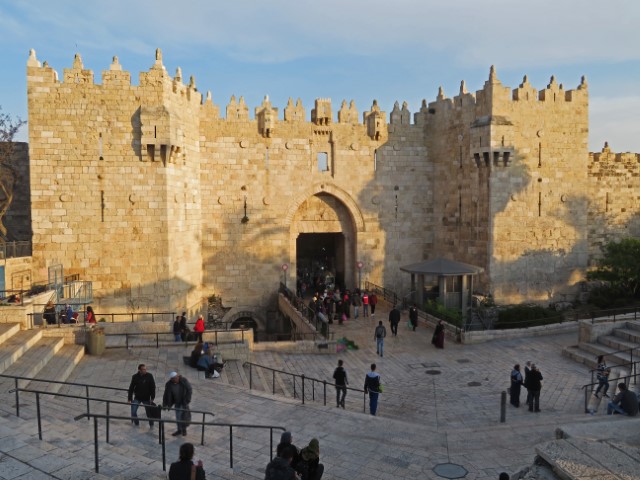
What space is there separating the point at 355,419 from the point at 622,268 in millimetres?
17273

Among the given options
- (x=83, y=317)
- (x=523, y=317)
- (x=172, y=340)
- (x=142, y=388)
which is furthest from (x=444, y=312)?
(x=142, y=388)

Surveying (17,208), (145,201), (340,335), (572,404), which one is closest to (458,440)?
(572,404)

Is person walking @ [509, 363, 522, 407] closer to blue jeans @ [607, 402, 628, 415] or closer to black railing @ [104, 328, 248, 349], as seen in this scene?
blue jeans @ [607, 402, 628, 415]

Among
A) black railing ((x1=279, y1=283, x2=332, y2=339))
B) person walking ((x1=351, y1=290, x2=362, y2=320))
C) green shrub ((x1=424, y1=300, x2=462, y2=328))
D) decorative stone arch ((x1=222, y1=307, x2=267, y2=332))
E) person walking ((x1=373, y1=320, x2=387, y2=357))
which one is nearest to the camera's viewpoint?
person walking ((x1=373, y1=320, x2=387, y2=357))

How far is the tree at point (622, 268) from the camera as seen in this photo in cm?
2353

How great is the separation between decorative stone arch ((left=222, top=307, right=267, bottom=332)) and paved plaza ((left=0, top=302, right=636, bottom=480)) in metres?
8.98

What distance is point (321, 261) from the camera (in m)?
35.6

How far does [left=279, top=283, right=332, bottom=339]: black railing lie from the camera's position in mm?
18578

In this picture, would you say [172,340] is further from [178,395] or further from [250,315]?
[250,315]

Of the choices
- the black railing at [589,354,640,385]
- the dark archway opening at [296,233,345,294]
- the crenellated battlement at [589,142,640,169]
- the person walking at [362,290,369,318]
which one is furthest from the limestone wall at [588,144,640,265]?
the dark archway opening at [296,233,345,294]

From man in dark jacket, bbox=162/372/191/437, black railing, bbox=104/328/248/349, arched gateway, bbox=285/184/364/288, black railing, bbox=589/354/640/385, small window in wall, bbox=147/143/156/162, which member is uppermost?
small window in wall, bbox=147/143/156/162

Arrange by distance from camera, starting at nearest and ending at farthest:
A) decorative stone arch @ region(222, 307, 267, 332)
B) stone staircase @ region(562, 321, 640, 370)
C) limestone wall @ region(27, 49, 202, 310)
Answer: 1. stone staircase @ region(562, 321, 640, 370)
2. limestone wall @ region(27, 49, 202, 310)
3. decorative stone arch @ region(222, 307, 267, 332)

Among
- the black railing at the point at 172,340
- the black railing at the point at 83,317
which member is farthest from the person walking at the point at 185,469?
the black railing at the point at 83,317

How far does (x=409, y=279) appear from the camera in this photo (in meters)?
28.7
